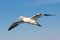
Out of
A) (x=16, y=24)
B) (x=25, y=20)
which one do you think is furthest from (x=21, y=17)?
(x=16, y=24)

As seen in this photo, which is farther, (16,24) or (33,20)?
(16,24)

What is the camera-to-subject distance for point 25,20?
17.3 metres

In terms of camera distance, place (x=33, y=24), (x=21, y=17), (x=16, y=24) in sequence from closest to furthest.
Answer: (x=33, y=24)
(x=21, y=17)
(x=16, y=24)

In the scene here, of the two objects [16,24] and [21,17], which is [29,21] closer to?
[21,17]

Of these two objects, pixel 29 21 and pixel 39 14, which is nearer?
pixel 29 21

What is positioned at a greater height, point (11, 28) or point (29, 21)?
point (11, 28)

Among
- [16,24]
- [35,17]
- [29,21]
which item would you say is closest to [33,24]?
[29,21]

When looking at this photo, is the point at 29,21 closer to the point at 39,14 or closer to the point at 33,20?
the point at 33,20

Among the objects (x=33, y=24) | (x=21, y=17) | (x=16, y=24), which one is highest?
(x=16, y=24)

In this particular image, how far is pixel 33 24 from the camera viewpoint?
1694 centimetres

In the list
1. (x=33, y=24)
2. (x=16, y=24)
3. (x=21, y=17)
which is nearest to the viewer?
(x=33, y=24)

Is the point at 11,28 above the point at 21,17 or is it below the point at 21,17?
above

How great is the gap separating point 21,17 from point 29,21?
4.26 ft

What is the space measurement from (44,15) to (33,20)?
4.81ft
